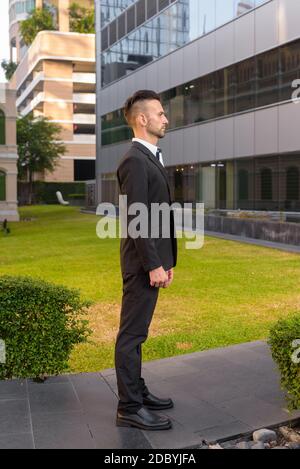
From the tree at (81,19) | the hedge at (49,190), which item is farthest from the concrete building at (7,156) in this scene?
the tree at (81,19)

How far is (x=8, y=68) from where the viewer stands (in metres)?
97.4

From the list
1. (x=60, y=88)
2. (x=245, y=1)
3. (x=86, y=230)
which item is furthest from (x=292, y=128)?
(x=60, y=88)

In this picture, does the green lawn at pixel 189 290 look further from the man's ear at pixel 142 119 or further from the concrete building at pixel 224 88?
the concrete building at pixel 224 88

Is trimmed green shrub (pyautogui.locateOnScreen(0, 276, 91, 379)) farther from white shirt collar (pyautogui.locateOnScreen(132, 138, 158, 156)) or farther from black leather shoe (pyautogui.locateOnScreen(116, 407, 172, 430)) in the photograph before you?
white shirt collar (pyautogui.locateOnScreen(132, 138, 158, 156))

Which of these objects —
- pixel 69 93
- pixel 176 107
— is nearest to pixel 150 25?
pixel 176 107

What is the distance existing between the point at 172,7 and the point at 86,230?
1389cm

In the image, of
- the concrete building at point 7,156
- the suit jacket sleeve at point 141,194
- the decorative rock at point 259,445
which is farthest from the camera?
the concrete building at point 7,156

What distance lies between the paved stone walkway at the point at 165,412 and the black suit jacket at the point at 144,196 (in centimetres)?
114

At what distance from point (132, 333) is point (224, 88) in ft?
76.1

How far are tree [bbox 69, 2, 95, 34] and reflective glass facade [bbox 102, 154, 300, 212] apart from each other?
48380mm

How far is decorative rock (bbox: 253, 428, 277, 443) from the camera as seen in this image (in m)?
3.72

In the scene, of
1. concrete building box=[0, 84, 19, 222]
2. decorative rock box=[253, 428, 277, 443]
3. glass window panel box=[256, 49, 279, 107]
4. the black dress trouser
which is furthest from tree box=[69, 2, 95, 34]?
decorative rock box=[253, 428, 277, 443]

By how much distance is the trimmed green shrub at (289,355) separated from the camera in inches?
151

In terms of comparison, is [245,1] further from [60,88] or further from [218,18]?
[60,88]
